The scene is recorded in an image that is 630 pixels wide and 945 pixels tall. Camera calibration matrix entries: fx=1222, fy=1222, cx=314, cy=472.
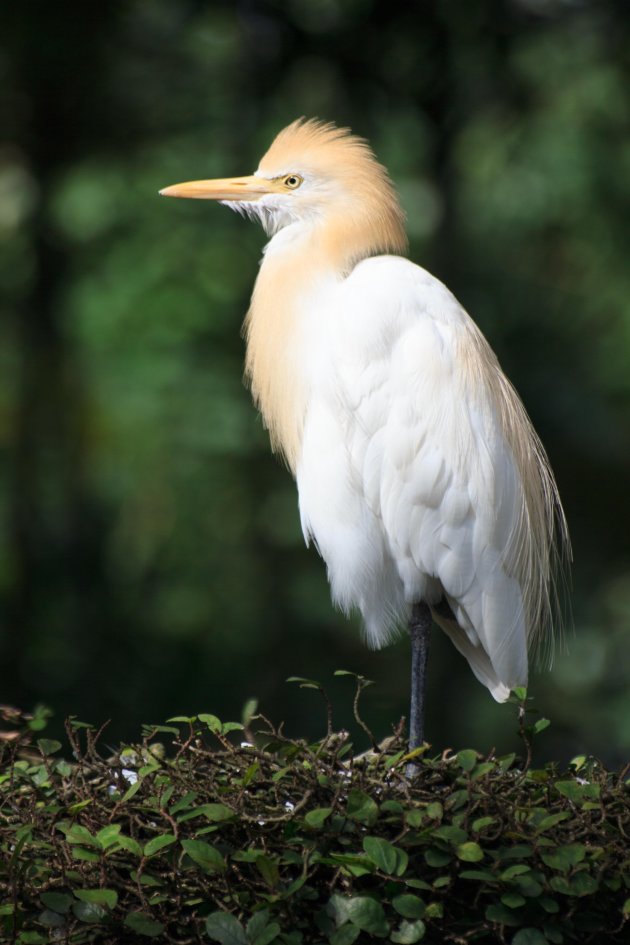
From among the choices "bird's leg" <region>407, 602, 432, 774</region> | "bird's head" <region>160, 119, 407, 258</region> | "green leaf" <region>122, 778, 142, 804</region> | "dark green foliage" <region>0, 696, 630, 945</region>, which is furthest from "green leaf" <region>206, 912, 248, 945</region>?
"bird's head" <region>160, 119, 407, 258</region>

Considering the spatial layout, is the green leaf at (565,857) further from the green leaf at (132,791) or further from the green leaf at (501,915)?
the green leaf at (132,791)

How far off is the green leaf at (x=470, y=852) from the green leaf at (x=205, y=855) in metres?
0.27

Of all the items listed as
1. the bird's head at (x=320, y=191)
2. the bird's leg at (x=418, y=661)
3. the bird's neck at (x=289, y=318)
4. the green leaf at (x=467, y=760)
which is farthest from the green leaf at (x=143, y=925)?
the bird's head at (x=320, y=191)

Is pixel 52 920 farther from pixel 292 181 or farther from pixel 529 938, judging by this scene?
pixel 292 181

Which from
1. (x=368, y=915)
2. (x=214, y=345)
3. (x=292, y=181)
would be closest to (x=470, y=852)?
(x=368, y=915)

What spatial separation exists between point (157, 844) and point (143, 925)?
0.09m

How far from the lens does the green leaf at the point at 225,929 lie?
51.8 inches

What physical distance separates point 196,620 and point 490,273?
230 centimetres

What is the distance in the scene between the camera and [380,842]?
4.55 feet

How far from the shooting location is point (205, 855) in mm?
1373

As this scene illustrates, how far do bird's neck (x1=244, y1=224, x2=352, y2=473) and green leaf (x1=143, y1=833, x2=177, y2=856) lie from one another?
3.87 ft

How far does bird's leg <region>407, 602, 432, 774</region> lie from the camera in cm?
219

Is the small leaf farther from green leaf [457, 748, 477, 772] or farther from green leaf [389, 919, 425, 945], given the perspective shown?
green leaf [389, 919, 425, 945]

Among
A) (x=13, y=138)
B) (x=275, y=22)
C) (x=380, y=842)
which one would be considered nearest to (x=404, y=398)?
(x=380, y=842)
